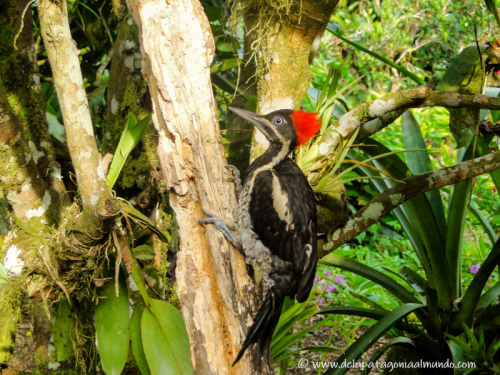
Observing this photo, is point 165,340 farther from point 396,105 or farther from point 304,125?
point 396,105

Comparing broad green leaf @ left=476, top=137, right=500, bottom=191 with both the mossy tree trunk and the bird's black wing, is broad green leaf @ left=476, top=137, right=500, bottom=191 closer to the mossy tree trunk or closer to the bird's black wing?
the bird's black wing

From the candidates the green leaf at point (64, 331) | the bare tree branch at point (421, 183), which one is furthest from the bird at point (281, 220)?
the green leaf at point (64, 331)

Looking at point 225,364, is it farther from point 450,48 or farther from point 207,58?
point 450,48

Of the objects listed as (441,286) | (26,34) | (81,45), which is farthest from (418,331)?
(81,45)

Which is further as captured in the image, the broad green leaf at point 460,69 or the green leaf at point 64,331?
the broad green leaf at point 460,69

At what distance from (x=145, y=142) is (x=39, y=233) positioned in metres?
0.87

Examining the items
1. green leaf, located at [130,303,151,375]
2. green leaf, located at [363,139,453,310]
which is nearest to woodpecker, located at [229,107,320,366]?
green leaf, located at [130,303,151,375]

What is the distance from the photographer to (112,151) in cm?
278

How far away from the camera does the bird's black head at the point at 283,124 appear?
2328mm

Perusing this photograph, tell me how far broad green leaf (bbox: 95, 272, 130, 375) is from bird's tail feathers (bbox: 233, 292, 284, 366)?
0.55 m

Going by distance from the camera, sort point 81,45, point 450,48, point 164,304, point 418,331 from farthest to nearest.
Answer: point 450,48 → point 81,45 → point 418,331 → point 164,304

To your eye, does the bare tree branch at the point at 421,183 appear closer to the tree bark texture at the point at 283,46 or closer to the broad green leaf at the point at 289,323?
the broad green leaf at the point at 289,323

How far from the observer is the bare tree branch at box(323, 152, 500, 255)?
7.73ft

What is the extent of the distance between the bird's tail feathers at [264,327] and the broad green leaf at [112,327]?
55 cm
